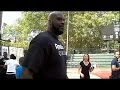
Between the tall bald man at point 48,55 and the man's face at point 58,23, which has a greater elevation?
the man's face at point 58,23

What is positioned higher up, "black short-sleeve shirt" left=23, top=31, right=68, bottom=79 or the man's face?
the man's face

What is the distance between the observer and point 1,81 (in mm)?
979

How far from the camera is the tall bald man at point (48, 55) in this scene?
1659 mm

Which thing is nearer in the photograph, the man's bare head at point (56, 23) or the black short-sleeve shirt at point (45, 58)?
the black short-sleeve shirt at point (45, 58)

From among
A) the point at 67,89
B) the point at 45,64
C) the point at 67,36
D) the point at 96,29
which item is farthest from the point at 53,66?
the point at 96,29

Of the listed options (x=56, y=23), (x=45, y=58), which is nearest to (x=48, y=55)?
(x=45, y=58)

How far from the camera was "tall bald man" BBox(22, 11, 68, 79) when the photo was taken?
1.66 metres

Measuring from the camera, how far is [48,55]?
181cm

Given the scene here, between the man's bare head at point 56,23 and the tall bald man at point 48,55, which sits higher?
the man's bare head at point 56,23

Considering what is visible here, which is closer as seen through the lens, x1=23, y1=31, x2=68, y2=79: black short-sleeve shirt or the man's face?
x1=23, y1=31, x2=68, y2=79: black short-sleeve shirt

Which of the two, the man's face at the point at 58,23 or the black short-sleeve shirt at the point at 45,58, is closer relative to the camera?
the black short-sleeve shirt at the point at 45,58

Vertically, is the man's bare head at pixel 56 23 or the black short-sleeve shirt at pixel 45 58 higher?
the man's bare head at pixel 56 23
